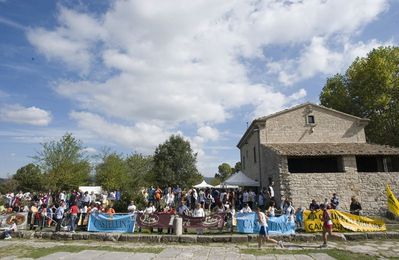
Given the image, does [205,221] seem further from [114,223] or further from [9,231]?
[9,231]

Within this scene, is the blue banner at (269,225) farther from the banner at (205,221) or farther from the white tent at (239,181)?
the white tent at (239,181)

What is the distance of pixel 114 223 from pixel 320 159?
14775 millimetres

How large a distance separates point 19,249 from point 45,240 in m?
2.33

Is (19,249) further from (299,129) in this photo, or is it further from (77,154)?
(77,154)

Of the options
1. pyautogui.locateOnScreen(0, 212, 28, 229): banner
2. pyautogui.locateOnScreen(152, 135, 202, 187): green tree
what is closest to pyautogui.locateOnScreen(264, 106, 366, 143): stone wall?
pyautogui.locateOnScreen(0, 212, 28, 229): banner

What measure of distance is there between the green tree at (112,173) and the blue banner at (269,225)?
27.9 meters

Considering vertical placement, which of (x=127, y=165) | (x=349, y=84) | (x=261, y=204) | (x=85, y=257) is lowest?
(x=85, y=257)

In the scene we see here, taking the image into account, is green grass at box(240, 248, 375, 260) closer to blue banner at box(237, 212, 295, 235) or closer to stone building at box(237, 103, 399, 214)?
blue banner at box(237, 212, 295, 235)

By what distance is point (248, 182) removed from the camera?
24922 mm

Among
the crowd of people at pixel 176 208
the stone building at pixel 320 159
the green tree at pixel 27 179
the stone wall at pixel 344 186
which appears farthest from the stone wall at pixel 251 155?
the green tree at pixel 27 179

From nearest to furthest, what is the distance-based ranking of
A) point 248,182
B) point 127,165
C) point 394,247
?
point 394,247, point 248,182, point 127,165

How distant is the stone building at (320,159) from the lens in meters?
20.6

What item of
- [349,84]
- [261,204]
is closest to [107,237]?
[261,204]

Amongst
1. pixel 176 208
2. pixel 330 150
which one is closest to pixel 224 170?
pixel 330 150
